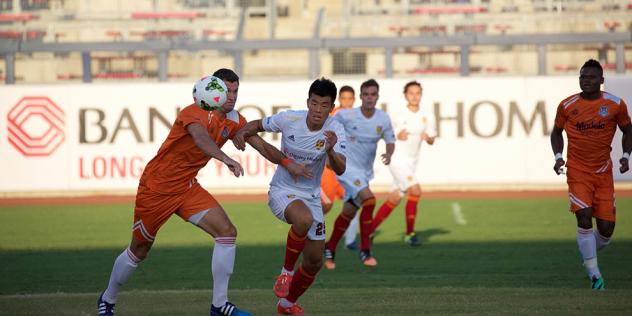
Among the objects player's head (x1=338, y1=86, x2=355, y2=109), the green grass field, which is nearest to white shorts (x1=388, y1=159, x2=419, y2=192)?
the green grass field

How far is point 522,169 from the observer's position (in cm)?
2444

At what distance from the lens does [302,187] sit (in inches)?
384

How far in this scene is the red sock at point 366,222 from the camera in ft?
46.6

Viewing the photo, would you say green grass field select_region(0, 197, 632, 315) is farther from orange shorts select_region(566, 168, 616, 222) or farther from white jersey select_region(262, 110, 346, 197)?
white jersey select_region(262, 110, 346, 197)

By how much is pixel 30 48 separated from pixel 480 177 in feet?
38.0

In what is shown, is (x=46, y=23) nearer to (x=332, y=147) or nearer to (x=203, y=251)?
(x=203, y=251)

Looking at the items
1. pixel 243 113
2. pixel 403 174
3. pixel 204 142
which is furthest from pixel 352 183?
pixel 243 113

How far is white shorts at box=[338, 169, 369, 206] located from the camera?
1410 centimetres

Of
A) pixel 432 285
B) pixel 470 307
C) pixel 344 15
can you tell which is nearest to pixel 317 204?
pixel 470 307

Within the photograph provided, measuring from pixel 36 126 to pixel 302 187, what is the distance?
53.5ft

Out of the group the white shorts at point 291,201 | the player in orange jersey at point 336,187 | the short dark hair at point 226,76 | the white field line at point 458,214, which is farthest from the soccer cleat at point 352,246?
the short dark hair at point 226,76

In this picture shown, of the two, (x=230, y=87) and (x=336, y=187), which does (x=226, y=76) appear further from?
(x=336, y=187)

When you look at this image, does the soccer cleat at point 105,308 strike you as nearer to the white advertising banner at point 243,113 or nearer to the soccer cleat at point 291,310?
the soccer cleat at point 291,310

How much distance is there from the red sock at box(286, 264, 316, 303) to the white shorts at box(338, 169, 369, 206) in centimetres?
458
